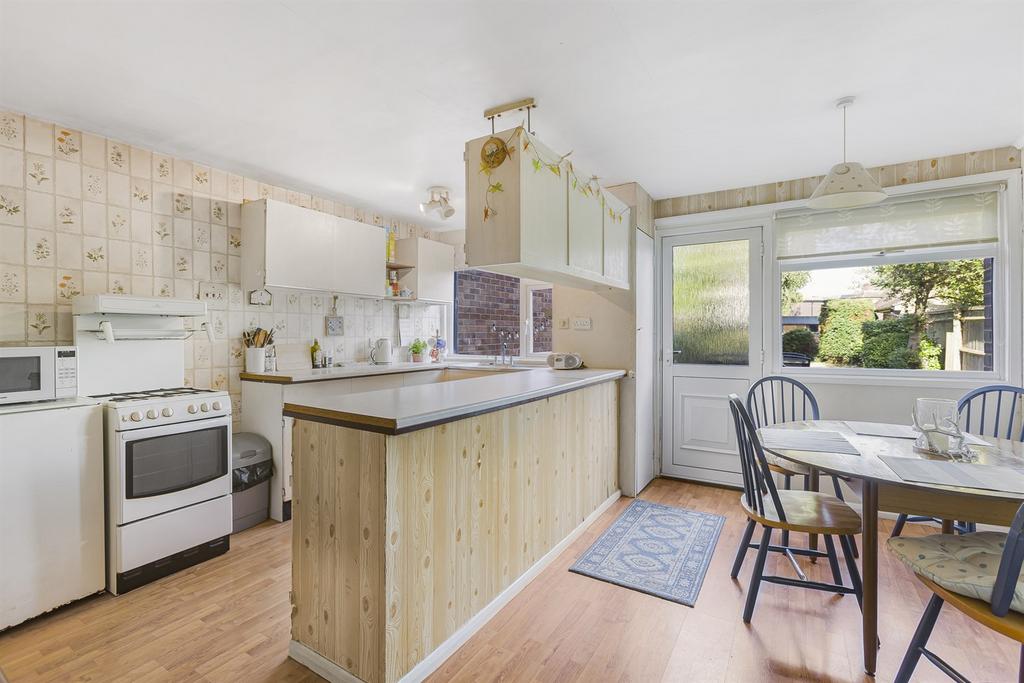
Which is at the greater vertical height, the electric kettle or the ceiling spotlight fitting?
the ceiling spotlight fitting

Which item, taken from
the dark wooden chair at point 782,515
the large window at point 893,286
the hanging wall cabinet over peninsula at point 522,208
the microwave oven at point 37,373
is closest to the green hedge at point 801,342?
the large window at point 893,286

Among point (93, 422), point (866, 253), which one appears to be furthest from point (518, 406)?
point (866, 253)

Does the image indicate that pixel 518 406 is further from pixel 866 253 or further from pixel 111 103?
pixel 866 253

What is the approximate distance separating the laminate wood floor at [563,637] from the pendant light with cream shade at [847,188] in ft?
6.24

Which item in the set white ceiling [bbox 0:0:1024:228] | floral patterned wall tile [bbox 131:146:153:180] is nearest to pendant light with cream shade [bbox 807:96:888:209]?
white ceiling [bbox 0:0:1024:228]

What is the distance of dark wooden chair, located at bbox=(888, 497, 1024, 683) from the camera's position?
1.26 m

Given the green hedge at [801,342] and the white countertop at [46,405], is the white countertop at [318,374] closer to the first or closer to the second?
the white countertop at [46,405]

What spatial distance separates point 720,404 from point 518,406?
2339 mm

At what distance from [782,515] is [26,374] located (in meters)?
3.40

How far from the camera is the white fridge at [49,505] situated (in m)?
2.01

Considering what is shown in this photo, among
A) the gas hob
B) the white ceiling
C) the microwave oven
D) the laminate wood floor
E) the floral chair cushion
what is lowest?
the laminate wood floor

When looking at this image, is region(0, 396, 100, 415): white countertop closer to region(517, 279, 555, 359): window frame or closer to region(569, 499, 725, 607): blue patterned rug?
region(569, 499, 725, 607): blue patterned rug

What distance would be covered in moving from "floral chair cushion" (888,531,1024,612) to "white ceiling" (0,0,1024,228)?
1854 millimetres

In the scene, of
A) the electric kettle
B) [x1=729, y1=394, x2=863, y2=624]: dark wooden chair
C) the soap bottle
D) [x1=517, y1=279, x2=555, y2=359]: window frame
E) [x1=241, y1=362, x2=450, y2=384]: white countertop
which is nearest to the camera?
[x1=729, y1=394, x2=863, y2=624]: dark wooden chair
